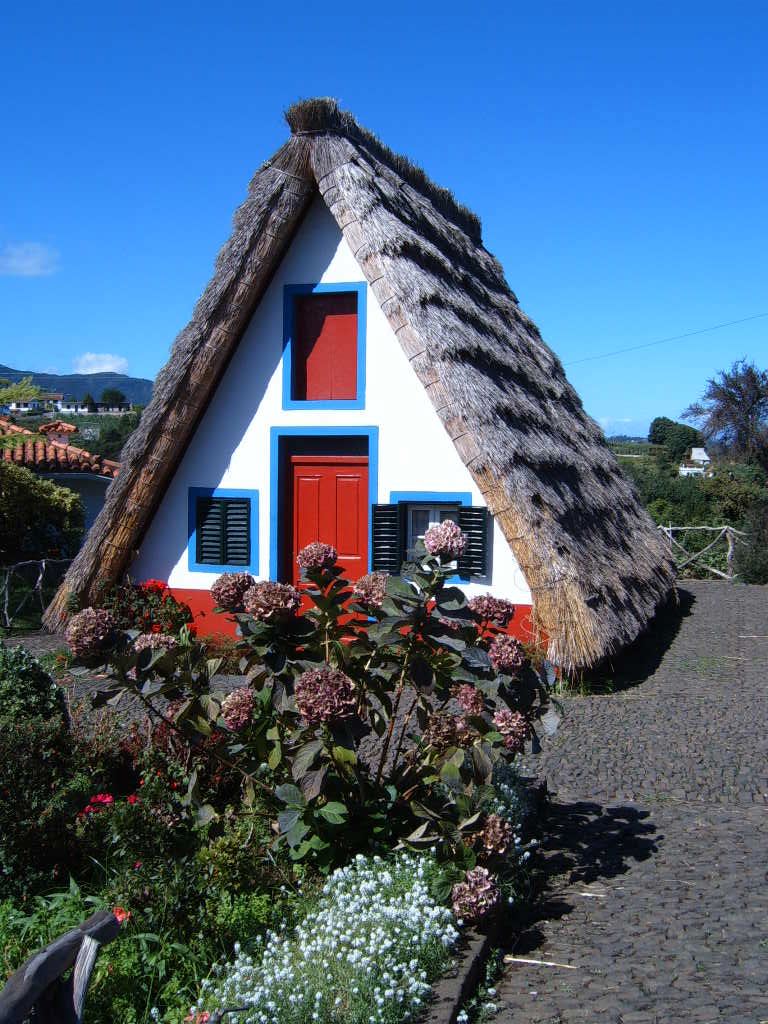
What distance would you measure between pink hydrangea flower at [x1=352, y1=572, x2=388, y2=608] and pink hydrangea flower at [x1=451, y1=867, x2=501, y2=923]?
3.97 feet

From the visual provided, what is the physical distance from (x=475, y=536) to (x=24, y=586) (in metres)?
7.82

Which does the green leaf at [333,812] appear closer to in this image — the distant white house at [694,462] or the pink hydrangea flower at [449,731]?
the pink hydrangea flower at [449,731]

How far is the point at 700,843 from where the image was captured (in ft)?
17.0

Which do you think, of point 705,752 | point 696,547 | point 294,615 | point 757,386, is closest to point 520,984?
point 294,615

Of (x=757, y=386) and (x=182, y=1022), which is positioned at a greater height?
(x=757, y=386)

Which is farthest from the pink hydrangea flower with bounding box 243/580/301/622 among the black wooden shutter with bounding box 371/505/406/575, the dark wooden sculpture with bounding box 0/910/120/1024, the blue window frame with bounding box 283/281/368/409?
the blue window frame with bounding box 283/281/368/409

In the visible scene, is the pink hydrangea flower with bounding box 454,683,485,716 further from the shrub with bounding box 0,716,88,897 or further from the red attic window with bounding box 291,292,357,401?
the red attic window with bounding box 291,292,357,401

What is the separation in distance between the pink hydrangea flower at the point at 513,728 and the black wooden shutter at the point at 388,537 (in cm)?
586

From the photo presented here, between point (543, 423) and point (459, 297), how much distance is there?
5.53 feet

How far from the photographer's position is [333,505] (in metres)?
10.5

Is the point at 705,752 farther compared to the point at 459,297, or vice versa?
the point at 459,297

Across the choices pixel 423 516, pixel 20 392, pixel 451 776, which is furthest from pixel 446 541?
pixel 20 392

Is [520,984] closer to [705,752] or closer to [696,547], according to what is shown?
[705,752]

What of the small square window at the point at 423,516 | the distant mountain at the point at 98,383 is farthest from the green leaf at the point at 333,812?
the distant mountain at the point at 98,383
